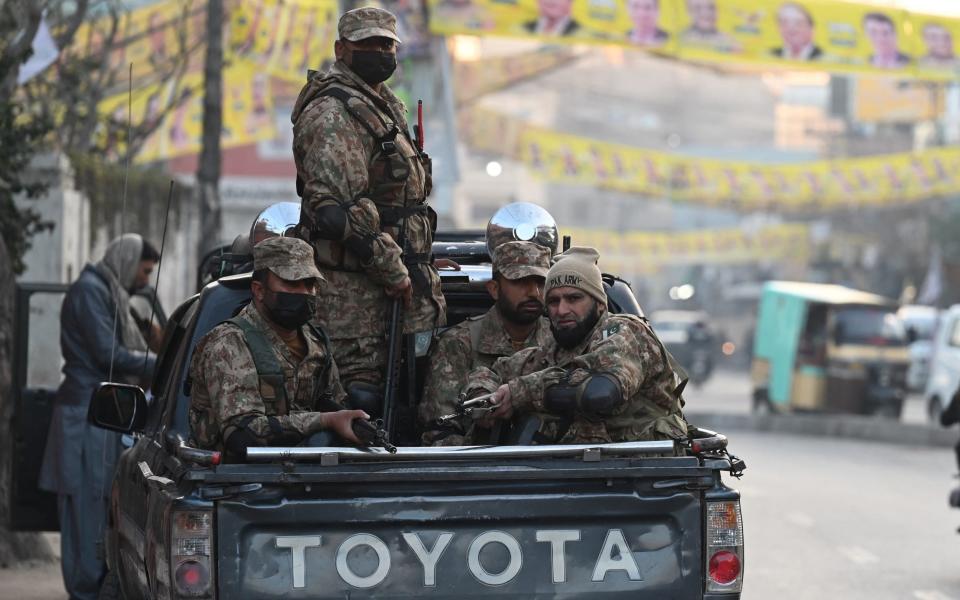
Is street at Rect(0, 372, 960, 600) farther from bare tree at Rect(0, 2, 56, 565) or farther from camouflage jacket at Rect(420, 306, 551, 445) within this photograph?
camouflage jacket at Rect(420, 306, 551, 445)

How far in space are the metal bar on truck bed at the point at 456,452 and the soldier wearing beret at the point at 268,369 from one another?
0.34 meters

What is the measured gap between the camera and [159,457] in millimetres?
6184

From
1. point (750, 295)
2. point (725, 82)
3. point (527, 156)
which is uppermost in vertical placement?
point (725, 82)

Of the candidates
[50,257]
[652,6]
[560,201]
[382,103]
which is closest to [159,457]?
[382,103]

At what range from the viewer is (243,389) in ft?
19.3

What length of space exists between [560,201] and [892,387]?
80297mm

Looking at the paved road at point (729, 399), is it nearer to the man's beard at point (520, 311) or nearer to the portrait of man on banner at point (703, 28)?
the portrait of man on banner at point (703, 28)

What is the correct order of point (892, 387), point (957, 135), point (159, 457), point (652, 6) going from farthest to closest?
point (957, 135), point (892, 387), point (652, 6), point (159, 457)

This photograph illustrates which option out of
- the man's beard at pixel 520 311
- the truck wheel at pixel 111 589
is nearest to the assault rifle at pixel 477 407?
the man's beard at pixel 520 311

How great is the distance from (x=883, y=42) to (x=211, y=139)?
55.8ft

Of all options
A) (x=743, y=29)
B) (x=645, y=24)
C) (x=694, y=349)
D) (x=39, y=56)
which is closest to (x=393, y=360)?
(x=39, y=56)

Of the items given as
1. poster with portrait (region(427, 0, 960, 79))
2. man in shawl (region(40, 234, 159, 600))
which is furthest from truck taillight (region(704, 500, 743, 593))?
poster with portrait (region(427, 0, 960, 79))

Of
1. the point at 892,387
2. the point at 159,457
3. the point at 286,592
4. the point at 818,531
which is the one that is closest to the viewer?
the point at 286,592

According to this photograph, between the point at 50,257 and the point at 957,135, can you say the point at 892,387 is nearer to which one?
the point at 50,257
